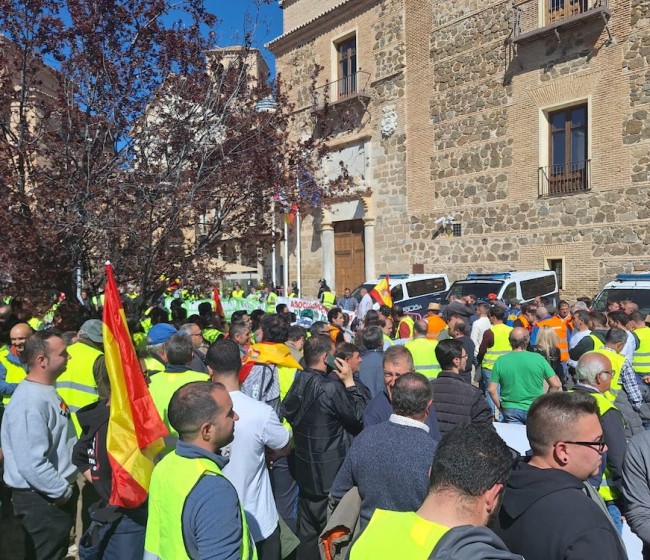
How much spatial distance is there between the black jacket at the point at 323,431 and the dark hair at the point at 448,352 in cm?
83

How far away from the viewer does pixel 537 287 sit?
1709 centimetres

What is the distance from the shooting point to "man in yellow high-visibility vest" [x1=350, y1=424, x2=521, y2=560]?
72.6 inches

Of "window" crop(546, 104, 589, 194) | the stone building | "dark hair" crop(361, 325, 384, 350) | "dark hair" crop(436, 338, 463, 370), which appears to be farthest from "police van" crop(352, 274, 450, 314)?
"dark hair" crop(436, 338, 463, 370)

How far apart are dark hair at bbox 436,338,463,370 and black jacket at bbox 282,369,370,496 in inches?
32.6

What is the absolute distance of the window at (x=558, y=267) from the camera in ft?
61.3

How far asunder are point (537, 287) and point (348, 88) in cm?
1267

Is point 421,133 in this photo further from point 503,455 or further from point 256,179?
point 503,455

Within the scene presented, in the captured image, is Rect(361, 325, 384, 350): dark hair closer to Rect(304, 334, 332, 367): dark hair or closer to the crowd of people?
the crowd of people

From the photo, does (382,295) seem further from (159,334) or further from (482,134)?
(482,134)

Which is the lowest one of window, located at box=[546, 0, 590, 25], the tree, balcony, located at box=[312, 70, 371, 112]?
the tree

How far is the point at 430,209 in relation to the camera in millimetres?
22406

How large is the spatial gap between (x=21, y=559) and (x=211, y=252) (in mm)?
5127

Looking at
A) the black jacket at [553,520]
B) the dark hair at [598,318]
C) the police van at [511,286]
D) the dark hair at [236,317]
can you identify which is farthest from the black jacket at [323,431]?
the police van at [511,286]

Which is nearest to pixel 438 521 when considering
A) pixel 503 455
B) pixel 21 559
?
pixel 503 455
